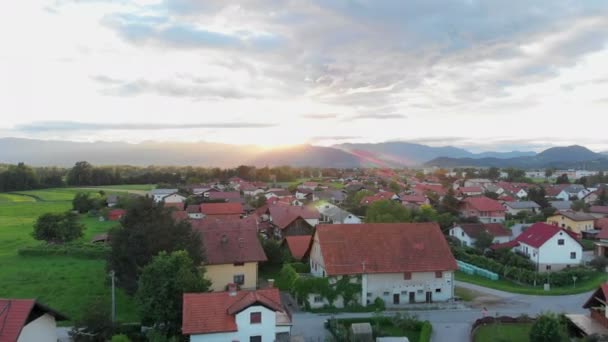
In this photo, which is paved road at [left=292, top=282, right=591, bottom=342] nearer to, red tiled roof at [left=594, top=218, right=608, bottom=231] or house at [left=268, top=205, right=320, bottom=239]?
house at [left=268, top=205, right=320, bottom=239]

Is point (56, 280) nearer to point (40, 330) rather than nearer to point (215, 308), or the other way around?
point (40, 330)

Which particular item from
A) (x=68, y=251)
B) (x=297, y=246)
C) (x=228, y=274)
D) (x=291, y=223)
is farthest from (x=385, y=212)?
(x=68, y=251)

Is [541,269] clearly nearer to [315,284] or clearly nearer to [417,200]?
[315,284]

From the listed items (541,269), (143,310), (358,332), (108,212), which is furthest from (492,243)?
(108,212)

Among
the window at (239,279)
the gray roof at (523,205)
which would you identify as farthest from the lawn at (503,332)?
the gray roof at (523,205)

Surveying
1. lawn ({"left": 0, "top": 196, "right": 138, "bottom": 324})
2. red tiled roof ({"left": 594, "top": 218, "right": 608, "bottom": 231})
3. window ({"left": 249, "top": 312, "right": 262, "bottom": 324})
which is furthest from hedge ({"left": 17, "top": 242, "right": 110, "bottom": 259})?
red tiled roof ({"left": 594, "top": 218, "right": 608, "bottom": 231})

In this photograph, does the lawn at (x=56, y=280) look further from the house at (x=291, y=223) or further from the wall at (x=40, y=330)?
the house at (x=291, y=223)
